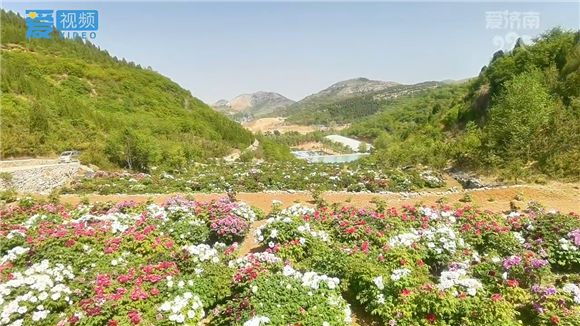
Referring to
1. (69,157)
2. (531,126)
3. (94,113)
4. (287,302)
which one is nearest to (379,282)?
(287,302)

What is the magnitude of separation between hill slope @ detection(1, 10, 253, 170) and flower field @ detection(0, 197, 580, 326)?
18.2 metres

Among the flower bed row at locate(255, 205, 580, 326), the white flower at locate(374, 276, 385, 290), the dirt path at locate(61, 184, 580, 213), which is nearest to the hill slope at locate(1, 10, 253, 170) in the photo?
the dirt path at locate(61, 184, 580, 213)

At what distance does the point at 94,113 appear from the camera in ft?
123

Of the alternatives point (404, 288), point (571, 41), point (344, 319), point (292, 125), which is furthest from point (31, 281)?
point (292, 125)

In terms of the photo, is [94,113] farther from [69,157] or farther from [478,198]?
[478,198]

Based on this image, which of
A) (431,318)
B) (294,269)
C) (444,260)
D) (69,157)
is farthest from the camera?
(69,157)

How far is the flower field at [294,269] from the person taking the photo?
4773 mm

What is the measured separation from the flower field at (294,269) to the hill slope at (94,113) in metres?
18.2

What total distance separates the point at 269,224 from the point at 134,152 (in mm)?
20829

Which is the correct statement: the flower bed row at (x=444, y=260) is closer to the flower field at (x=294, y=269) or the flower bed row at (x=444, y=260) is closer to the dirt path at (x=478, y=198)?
the flower field at (x=294, y=269)

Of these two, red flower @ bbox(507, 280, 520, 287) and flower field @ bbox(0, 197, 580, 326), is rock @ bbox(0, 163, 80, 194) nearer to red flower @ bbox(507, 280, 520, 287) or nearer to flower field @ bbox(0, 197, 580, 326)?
flower field @ bbox(0, 197, 580, 326)

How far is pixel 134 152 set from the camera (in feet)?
80.6

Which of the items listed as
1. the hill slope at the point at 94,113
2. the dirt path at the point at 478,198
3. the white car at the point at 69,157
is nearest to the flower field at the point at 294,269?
the dirt path at the point at 478,198

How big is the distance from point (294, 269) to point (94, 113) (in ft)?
132
